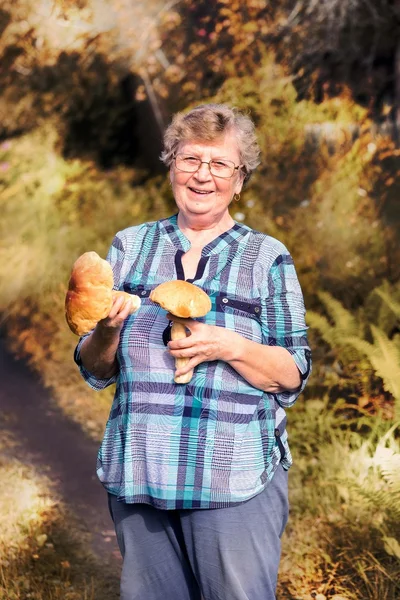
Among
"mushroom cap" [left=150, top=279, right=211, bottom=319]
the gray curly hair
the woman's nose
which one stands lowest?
"mushroom cap" [left=150, top=279, right=211, bottom=319]

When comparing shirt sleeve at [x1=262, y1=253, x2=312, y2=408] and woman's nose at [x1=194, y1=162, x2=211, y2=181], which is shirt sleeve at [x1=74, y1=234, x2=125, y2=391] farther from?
shirt sleeve at [x1=262, y1=253, x2=312, y2=408]

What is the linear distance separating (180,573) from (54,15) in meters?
7.77

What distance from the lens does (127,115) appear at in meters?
9.27

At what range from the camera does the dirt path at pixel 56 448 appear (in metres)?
4.63

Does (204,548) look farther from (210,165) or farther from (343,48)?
(343,48)

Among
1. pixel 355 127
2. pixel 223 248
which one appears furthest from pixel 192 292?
pixel 355 127

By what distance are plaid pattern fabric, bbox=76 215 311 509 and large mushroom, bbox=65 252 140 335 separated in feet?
0.52

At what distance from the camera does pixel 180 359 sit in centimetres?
219

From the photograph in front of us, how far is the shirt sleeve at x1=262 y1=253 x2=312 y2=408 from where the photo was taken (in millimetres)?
2371

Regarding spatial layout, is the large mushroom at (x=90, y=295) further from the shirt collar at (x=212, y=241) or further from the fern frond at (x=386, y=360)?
the fern frond at (x=386, y=360)

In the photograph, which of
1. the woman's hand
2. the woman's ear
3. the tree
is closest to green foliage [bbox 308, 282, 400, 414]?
the woman's ear

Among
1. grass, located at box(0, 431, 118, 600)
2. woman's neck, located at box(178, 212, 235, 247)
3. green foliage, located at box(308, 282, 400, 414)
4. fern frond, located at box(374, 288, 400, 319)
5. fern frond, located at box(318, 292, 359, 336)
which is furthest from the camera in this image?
fern frond, located at box(318, 292, 359, 336)

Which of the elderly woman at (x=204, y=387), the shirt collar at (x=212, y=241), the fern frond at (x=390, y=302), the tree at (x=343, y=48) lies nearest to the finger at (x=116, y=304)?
the elderly woman at (x=204, y=387)

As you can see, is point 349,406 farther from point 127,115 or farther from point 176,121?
point 127,115
